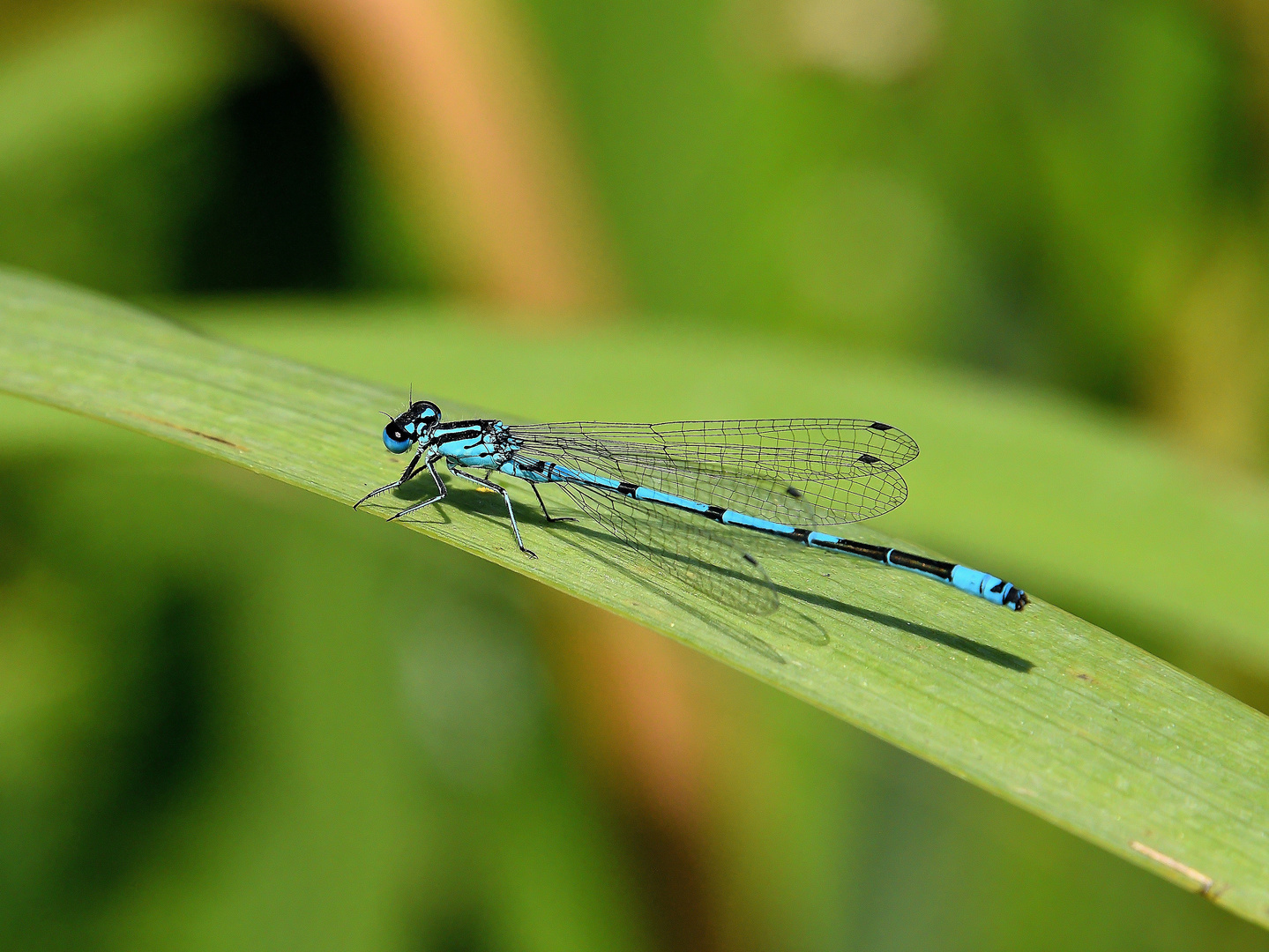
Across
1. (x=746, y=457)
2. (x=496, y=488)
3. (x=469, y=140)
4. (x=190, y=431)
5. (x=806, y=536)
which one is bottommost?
(x=190, y=431)

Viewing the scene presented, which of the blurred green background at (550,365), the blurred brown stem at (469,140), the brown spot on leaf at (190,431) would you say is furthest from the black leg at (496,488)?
the blurred brown stem at (469,140)

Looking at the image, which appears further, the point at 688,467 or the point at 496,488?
the point at 688,467

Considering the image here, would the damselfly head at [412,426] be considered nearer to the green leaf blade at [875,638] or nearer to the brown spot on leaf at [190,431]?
the green leaf blade at [875,638]

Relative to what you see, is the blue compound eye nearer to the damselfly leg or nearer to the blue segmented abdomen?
the damselfly leg

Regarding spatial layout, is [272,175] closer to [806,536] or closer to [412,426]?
[412,426]

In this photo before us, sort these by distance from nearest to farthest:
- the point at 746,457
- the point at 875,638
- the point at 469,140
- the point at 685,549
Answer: the point at 875,638 → the point at 685,549 → the point at 746,457 → the point at 469,140

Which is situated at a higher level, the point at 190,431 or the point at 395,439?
the point at 395,439

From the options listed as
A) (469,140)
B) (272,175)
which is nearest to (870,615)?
(469,140)
